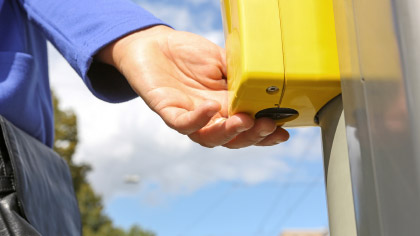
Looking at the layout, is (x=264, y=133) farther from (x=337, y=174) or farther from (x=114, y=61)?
(x=114, y=61)

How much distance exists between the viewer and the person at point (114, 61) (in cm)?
102

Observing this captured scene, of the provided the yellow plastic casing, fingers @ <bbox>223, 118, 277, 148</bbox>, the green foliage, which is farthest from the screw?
the green foliage

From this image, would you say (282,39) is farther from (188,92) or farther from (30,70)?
(30,70)

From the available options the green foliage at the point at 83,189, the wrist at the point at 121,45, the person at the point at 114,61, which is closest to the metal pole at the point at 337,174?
the person at the point at 114,61

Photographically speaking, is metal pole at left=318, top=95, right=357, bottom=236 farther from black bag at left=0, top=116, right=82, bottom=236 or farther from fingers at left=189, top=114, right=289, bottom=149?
black bag at left=0, top=116, right=82, bottom=236

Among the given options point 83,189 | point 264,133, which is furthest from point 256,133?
point 83,189

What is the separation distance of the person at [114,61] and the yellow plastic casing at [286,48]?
20 cm

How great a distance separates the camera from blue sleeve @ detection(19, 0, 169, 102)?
1141 mm

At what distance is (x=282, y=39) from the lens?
2.43ft

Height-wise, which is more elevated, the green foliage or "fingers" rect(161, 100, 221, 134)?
the green foliage

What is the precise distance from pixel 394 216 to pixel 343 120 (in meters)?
0.21

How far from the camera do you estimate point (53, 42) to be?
1.23m

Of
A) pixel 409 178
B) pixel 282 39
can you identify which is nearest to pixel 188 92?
pixel 282 39

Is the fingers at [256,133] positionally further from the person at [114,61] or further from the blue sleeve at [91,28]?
the blue sleeve at [91,28]
